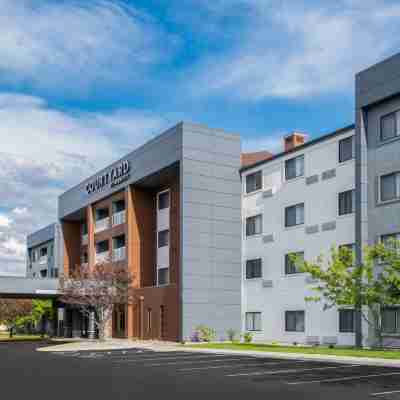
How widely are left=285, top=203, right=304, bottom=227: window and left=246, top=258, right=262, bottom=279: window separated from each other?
3.90 meters

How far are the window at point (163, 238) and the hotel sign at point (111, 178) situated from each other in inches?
215

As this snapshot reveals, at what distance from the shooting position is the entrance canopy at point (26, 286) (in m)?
56.6

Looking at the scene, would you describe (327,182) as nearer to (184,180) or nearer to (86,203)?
(184,180)

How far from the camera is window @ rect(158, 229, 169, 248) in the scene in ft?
165

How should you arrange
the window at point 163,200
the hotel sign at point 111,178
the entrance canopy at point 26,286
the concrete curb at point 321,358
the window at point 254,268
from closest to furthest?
the concrete curb at point 321,358, the window at point 254,268, the window at point 163,200, the hotel sign at point 111,178, the entrance canopy at point 26,286

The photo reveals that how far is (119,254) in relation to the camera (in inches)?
Answer: 2159

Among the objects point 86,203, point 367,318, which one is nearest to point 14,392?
point 367,318

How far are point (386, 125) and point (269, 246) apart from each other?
12.5m

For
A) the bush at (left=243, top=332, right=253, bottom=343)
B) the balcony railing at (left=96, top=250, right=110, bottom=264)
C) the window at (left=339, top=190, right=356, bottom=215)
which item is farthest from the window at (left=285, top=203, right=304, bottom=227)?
the balcony railing at (left=96, top=250, right=110, bottom=264)

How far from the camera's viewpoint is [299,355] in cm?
2880

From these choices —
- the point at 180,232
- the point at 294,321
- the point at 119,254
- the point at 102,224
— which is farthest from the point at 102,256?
the point at 294,321

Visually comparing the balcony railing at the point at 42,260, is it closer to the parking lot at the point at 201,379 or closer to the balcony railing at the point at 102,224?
the balcony railing at the point at 102,224

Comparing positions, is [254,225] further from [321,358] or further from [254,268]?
[321,358]

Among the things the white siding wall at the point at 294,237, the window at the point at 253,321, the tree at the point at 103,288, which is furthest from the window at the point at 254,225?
the tree at the point at 103,288
